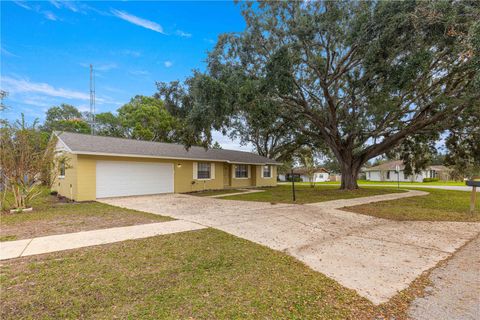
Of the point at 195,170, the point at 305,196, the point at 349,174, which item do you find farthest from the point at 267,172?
the point at 305,196

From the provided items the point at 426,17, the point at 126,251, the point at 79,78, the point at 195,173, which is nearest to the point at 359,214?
the point at 426,17

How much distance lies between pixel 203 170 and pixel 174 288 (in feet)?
47.3

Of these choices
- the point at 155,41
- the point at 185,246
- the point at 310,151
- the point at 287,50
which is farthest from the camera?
the point at 310,151

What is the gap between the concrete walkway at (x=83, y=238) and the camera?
4527 mm

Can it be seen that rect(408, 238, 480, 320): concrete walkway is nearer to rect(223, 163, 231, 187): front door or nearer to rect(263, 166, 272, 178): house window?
rect(223, 163, 231, 187): front door

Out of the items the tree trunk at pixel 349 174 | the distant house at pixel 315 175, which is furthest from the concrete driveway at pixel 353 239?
the distant house at pixel 315 175

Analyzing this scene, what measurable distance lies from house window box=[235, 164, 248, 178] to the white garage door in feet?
21.4

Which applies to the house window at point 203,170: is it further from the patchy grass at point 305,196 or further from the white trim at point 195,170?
the patchy grass at point 305,196

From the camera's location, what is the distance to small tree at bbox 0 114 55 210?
8422 millimetres

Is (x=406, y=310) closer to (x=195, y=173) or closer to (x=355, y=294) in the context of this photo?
(x=355, y=294)

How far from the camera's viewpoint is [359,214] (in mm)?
8273

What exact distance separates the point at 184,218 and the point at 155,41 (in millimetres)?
10091

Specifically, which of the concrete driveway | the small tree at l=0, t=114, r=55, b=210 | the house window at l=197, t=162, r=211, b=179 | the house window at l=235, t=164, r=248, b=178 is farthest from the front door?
the small tree at l=0, t=114, r=55, b=210

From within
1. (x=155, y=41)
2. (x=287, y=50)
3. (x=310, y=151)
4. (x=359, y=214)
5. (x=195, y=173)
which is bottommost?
(x=359, y=214)
